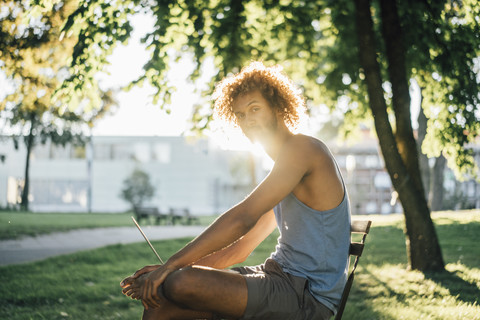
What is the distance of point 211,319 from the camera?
255 centimetres

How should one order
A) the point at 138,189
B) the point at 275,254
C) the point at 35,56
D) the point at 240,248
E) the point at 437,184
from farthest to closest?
the point at 138,189, the point at 437,184, the point at 35,56, the point at 240,248, the point at 275,254

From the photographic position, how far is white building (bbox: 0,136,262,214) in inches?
1818

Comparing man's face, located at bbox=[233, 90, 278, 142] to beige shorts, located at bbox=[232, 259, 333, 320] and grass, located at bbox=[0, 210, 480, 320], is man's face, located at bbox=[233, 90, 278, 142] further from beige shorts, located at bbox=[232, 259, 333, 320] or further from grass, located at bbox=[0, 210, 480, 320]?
grass, located at bbox=[0, 210, 480, 320]

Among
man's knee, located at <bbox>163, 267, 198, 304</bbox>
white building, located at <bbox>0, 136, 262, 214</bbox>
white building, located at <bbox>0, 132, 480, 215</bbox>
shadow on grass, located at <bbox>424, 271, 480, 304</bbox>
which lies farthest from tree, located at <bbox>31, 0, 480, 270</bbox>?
white building, located at <bbox>0, 136, 262, 214</bbox>

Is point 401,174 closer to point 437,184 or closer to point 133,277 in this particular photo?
point 133,277

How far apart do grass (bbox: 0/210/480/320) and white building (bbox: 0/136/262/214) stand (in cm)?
3567

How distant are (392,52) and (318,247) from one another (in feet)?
19.4

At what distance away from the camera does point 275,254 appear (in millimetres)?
2740

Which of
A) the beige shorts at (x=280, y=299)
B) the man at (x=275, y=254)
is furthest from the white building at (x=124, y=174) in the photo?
the beige shorts at (x=280, y=299)

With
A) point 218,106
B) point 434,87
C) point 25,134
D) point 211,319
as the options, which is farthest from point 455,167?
point 25,134

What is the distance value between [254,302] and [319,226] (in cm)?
48

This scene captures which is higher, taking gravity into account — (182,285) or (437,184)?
(182,285)

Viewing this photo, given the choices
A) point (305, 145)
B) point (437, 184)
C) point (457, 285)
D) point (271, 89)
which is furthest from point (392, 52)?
point (437, 184)

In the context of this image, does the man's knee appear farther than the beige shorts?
No
